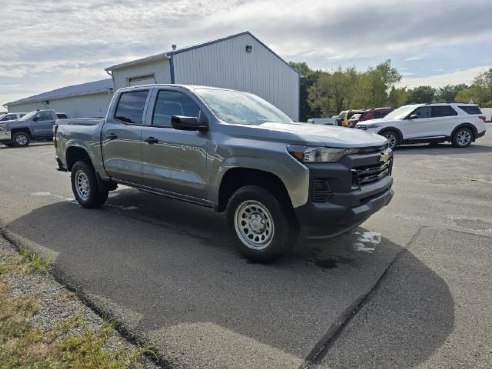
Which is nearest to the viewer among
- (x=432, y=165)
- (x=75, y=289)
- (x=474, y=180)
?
(x=75, y=289)

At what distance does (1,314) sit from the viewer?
10.1ft

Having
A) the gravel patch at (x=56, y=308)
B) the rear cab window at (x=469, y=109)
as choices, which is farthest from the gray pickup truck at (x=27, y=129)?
the rear cab window at (x=469, y=109)

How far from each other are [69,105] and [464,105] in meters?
31.8

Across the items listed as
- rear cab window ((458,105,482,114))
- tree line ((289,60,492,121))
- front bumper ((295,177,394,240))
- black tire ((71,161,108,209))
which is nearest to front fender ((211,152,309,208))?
front bumper ((295,177,394,240))

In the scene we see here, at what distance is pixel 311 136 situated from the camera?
379 centimetres

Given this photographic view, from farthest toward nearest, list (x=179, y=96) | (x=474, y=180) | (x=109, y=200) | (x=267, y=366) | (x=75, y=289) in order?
(x=474, y=180)
(x=109, y=200)
(x=179, y=96)
(x=75, y=289)
(x=267, y=366)

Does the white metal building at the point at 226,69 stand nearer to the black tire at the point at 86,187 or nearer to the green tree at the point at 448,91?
the black tire at the point at 86,187

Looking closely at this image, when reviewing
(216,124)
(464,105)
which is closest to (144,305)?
(216,124)

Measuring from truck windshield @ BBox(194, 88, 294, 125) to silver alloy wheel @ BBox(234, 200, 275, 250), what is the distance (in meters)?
1.05

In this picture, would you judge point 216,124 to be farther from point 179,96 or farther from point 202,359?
point 202,359

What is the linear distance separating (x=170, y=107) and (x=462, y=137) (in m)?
13.2

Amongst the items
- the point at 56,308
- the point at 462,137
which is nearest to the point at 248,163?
the point at 56,308

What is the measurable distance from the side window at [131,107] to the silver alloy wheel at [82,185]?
4.44ft

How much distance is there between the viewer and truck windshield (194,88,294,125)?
4594 millimetres
